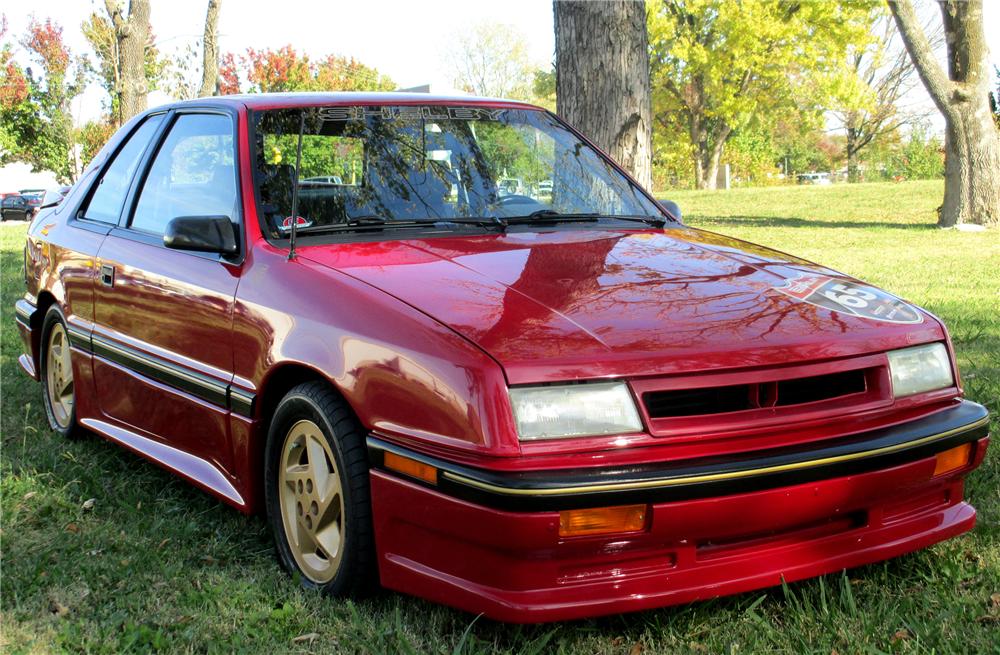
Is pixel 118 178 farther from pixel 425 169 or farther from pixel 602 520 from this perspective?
pixel 602 520

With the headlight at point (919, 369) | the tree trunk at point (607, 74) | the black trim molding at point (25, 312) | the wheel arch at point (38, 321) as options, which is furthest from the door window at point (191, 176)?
the tree trunk at point (607, 74)

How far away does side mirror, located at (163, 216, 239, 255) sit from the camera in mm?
3658

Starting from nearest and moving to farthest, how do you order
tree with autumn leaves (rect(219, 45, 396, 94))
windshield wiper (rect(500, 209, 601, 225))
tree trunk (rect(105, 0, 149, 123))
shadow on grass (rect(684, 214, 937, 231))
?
windshield wiper (rect(500, 209, 601, 225)) < shadow on grass (rect(684, 214, 937, 231)) < tree trunk (rect(105, 0, 149, 123)) < tree with autumn leaves (rect(219, 45, 396, 94))

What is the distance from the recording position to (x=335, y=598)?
3232 millimetres

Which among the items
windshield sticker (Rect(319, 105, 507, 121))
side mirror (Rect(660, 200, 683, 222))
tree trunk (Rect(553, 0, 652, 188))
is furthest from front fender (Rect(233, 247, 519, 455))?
tree trunk (Rect(553, 0, 652, 188))

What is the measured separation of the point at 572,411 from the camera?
8.82 ft

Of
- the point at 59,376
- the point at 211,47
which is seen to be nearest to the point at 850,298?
the point at 59,376

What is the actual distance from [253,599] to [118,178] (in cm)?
239

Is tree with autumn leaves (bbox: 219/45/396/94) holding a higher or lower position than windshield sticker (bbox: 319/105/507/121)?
higher

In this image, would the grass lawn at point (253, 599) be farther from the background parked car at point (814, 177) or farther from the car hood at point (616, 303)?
the background parked car at point (814, 177)

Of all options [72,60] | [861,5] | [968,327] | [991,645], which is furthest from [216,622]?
[72,60]

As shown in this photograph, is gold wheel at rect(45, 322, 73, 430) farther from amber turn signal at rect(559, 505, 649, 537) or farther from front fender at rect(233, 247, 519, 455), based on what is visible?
amber turn signal at rect(559, 505, 649, 537)

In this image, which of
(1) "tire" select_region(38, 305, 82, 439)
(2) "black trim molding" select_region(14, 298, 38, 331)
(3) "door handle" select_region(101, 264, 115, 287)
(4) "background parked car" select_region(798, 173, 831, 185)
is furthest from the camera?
(4) "background parked car" select_region(798, 173, 831, 185)

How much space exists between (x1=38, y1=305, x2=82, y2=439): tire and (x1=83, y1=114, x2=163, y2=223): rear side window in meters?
0.53
